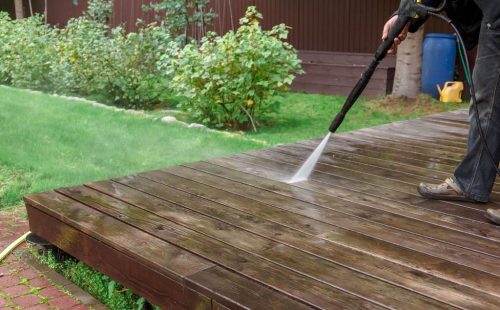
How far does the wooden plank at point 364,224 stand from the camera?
6.48 feet

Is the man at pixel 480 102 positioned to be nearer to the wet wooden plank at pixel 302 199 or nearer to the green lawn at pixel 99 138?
the wet wooden plank at pixel 302 199

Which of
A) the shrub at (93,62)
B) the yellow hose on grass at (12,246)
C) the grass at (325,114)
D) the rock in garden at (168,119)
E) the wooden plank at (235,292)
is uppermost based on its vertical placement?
the shrub at (93,62)

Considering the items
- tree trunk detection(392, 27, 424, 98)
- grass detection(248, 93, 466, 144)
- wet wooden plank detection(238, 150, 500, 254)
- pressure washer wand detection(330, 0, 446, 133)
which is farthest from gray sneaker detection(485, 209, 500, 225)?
tree trunk detection(392, 27, 424, 98)

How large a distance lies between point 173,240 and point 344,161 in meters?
1.55

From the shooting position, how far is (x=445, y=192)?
8.54 feet

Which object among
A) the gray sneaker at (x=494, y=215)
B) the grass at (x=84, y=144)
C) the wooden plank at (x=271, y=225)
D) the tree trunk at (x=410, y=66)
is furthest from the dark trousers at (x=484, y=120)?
the tree trunk at (x=410, y=66)

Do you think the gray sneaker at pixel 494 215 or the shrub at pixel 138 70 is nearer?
the gray sneaker at pixel 494 215

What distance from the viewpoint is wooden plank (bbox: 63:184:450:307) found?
67.4 inches

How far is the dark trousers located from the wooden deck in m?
0.11

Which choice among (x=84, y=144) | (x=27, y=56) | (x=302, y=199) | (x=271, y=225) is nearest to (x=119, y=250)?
(x=271, y=225)

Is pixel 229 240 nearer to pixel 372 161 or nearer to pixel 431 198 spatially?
pixel 431 198

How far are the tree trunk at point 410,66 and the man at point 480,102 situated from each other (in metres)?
5.20

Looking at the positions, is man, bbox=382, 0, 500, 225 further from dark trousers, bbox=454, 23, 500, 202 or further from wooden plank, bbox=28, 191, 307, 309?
wooden plank, bbox=28, 191, 307, 309

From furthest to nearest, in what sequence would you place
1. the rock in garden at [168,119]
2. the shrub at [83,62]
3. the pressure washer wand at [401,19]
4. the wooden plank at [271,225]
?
the shrub at [83,62] < the rock in garden at [168,119] < the pressure washer wand at [401,19] < the wooden plank at [271,225]
